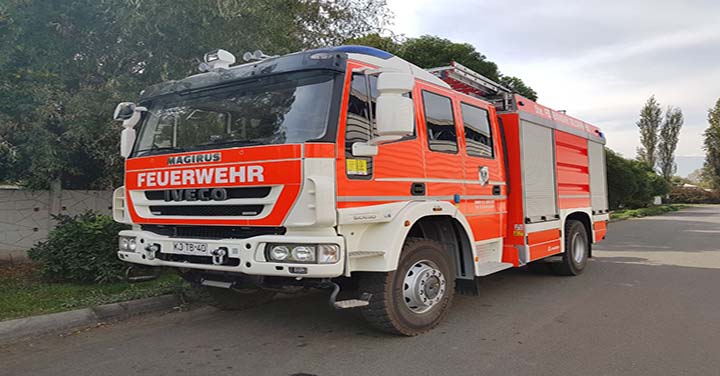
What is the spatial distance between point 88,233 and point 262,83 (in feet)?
13.0

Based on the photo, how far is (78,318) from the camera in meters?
5.36

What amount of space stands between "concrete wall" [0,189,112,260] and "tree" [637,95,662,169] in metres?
55.8

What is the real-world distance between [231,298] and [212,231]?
5.01 feet

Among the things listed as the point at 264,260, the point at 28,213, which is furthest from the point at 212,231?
the point at 28,213

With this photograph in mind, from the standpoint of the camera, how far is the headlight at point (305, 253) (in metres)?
4.00

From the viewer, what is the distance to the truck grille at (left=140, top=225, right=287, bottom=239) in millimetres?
4293

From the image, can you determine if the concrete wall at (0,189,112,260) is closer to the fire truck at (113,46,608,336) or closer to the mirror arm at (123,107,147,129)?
the mirror arm at (123,107,147,129)

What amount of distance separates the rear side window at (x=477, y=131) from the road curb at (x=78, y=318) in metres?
3.93

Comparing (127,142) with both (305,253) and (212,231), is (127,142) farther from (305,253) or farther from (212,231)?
(305,253)

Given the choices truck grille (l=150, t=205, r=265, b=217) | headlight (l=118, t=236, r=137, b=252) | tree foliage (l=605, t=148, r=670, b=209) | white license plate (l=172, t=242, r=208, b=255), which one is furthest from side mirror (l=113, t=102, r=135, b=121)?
tree foliage (l=605, t=148, r=670, b=209)

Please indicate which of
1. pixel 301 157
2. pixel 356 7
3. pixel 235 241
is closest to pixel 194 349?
pixel 235 241

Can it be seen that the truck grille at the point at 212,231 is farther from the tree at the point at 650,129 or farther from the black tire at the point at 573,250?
the tree at the point at 650,129

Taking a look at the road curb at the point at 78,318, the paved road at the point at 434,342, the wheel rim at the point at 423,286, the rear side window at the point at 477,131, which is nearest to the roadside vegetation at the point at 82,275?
the road curb at the point at 78,318

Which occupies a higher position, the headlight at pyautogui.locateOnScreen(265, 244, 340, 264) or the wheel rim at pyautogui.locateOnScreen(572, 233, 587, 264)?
the headlight at pyautogui.locateOnScreen(265, 244, 340, 264)
